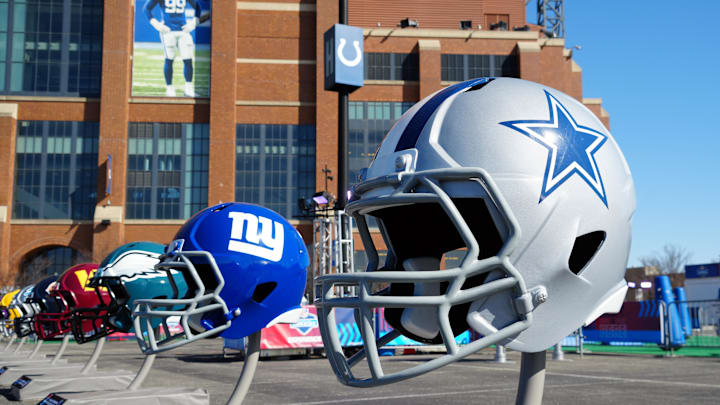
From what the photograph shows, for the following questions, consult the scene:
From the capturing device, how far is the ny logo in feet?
16.3

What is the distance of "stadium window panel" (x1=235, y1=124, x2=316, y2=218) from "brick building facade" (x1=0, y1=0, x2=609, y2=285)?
11 centimetres

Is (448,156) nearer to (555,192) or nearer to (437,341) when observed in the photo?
(555,192)

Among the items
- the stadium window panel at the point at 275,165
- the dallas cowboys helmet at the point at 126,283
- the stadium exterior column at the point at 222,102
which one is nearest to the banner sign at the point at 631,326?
the dallas cowboys helmet at the point at 126,283

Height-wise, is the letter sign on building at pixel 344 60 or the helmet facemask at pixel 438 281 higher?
the letter sign on building at pixel 344 60

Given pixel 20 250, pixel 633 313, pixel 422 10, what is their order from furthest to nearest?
pixel 422 10, pixel 20 250, pixel 633 313

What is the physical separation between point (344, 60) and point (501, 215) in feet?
47.4

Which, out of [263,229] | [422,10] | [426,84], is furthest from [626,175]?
[422,10]

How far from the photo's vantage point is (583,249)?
8.80ft

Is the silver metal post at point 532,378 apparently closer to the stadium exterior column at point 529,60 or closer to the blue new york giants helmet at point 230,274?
the blue new york giants helmet at point 230,274

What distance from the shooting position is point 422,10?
60469 mm

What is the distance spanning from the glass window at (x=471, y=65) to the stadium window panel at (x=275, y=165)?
11699 millimetres

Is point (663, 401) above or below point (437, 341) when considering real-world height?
below

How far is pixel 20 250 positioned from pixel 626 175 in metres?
52.5

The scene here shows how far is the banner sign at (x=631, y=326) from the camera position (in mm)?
21188
